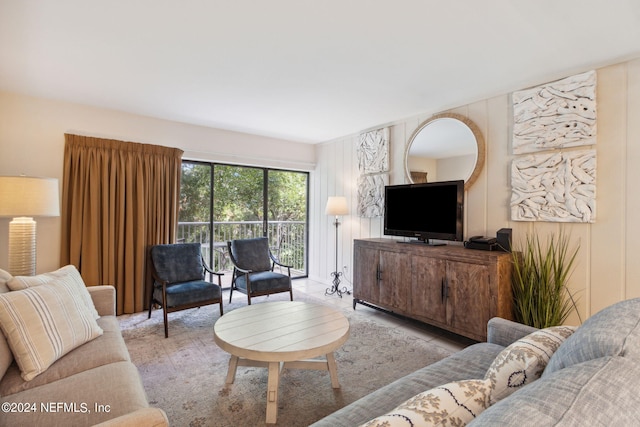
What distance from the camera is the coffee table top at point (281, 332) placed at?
1820 millimetres

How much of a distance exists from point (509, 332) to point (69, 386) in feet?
7.32

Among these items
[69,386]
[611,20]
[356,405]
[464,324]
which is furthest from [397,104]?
[69,386]

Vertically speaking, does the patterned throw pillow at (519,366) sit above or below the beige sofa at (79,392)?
above

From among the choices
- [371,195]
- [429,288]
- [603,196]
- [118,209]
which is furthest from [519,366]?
[118,209]

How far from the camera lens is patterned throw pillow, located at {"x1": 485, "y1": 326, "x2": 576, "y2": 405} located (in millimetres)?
985

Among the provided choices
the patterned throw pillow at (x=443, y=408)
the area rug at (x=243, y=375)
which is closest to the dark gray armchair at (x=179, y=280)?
the area rug at (x=243, y=375)

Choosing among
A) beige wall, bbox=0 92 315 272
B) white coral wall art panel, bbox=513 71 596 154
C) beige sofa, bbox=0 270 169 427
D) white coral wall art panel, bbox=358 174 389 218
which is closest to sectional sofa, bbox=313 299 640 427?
beige sofa, bbox=0 270 169 427

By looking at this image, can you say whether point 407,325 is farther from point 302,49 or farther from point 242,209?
point 242,209

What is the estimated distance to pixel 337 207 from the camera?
4.41 m

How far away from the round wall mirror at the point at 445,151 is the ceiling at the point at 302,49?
0.24m

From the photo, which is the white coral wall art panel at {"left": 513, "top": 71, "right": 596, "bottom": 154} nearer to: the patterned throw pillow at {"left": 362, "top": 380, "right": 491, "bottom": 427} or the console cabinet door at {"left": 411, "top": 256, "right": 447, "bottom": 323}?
the console cabinet door at {"left": 411, "top": 256, "right": 447, "bottom": 323}

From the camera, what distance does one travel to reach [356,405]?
1.26 m

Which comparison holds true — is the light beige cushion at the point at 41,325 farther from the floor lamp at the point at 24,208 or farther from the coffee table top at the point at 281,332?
the floor lamp at the point at 24,208

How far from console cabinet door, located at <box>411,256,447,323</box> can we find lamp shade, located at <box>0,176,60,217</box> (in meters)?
3.48
